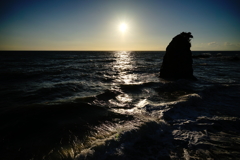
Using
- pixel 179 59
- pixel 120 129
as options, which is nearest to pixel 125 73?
pixel 179 59

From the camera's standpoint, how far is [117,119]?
534cm

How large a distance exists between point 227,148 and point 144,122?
2587mm

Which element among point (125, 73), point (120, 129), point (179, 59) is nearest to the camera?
point (120, 129)

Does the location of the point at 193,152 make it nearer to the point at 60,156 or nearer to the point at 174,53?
the point at 60,156

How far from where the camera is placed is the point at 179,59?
1323cm

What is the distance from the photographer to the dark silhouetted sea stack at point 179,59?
13.2 m

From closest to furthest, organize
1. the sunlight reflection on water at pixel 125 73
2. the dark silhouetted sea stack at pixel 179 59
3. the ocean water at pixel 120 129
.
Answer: the ocean water at pixel 120 129
the dark silhouetted sea stack at pixel 179 59
the sunlight reflection on water at pixel 125 73

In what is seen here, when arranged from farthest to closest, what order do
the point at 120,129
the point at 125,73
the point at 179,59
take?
1. the point at 125,73
2. the point at 179,59
3. the point at 120,129

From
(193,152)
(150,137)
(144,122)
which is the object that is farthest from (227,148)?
(144,122)

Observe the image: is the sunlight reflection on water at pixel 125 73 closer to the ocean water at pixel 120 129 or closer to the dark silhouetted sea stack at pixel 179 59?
the dark silhouetted sea stack at pixel 179 59

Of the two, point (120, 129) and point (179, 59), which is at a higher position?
point (179, 59)

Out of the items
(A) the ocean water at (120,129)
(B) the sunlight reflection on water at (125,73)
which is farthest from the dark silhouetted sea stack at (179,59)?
(A) the ocean water at (120,129)

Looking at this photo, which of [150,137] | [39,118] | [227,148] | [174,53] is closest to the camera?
[227,148]

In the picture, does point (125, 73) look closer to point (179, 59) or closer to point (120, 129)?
point (179, 59)
